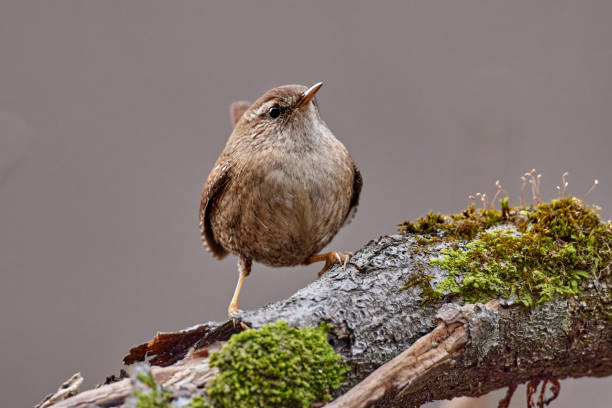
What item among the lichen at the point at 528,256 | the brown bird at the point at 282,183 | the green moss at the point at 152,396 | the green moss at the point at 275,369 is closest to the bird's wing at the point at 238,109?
the brown bird at the point at 282,183

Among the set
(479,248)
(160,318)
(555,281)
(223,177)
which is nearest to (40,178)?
(160,318)

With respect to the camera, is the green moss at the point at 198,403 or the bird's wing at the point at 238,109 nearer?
the green moss at the point at 198,403

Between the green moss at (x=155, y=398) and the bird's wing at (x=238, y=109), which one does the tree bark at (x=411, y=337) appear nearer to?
the green moss at (x=155, y=398)

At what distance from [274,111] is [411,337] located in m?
1.40

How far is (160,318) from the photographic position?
474 cm

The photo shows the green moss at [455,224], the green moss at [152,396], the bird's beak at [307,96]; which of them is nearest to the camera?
the green moss at [152,396]

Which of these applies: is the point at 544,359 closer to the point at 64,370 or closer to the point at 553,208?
the point at 553,208

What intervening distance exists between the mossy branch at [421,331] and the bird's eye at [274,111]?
0.90 meters

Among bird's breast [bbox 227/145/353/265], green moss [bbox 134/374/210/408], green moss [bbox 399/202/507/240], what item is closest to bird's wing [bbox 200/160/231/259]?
bird's breast [bbox 227/145/353/265]

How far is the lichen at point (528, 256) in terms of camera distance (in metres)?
2.20

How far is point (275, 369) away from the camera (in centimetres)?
173

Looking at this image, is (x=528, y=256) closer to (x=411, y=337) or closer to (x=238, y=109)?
(x=411, y=337)

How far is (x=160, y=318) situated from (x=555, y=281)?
3.56 m

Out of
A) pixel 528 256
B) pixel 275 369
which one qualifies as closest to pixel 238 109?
pixel 528 256
